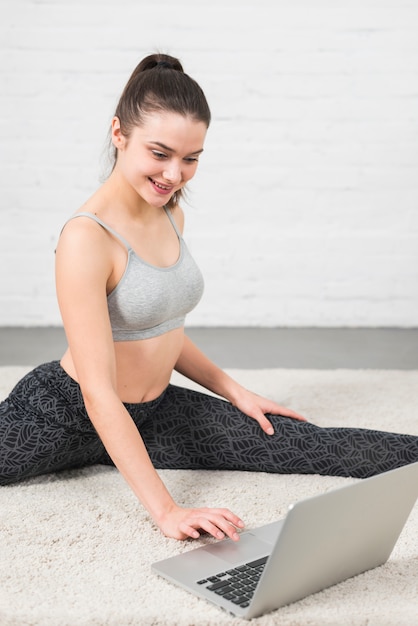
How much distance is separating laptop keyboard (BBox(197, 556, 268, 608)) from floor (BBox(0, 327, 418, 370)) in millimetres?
1762

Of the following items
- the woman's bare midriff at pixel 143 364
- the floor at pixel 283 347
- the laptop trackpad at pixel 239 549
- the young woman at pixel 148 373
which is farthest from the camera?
the floor at pixel 283 347

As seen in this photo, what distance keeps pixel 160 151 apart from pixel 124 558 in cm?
81

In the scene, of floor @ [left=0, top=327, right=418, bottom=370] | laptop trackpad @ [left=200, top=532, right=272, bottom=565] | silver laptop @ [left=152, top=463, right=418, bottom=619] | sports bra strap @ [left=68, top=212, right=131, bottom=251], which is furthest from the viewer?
floor @ [left=0, top=327, right=418, bottom=370]

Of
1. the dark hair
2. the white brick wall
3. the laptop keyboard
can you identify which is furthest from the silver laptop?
the white brick wall

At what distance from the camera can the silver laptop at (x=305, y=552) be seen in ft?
4.63

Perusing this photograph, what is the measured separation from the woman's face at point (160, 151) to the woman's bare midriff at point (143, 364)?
34 cm

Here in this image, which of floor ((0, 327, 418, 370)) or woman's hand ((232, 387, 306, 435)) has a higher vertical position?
woman's hand ((232, 387, 306, 435))

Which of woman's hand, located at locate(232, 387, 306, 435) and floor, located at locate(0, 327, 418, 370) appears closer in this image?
woman's hand, located at locate(232, 387, 306, 435)

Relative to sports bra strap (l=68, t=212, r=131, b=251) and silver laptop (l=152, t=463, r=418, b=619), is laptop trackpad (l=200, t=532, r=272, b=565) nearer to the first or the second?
silver laptop (l=152, t=463, r=418, b=619)

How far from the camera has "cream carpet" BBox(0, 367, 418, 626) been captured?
153 centimetres

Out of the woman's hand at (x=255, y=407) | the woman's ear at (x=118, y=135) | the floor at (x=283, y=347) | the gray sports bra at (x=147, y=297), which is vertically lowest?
the floor at (x=283, y=347)

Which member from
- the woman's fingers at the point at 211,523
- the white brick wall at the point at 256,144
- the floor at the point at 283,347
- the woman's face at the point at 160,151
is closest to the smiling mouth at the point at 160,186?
the woman's face at the point at 160,151

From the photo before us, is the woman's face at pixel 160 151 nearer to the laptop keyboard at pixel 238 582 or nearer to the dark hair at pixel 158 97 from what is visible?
the dark hair at pixel 158 97

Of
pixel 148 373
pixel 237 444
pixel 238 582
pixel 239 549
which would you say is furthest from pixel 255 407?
pixel 238 582
